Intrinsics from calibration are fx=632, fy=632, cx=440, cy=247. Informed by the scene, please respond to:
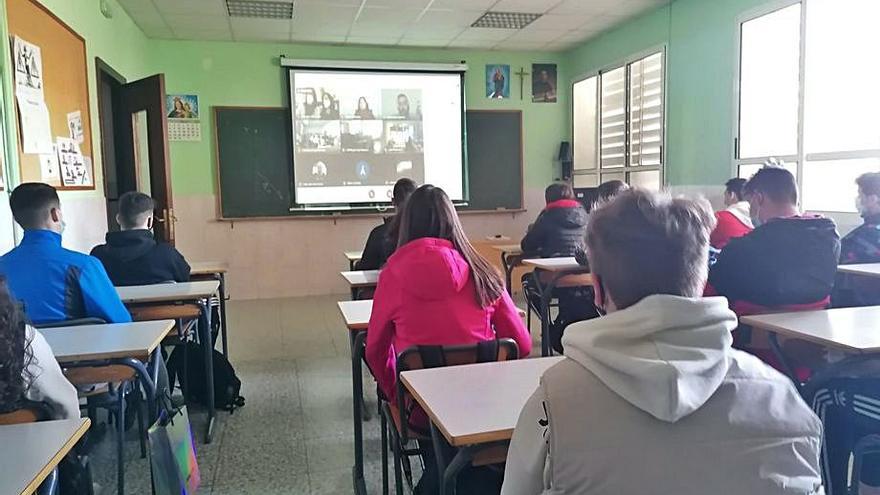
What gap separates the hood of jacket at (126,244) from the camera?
3.45m

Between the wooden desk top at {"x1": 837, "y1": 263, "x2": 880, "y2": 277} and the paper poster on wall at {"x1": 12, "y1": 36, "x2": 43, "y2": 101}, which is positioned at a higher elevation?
the paper poster on wall at {"x1": 12, "y1": 36, "x2": 43, "y2": 101}

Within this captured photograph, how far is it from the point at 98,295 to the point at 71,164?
80.2 inches

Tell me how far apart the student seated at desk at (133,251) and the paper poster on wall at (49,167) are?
0.61 meters

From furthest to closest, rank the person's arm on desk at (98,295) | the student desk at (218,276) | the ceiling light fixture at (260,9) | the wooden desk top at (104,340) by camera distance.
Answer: the ceiling light fixture at (260,9)
the student desk at (218,276)
the person's arm on desk at (98,295)
the wooden desk top at (104,340)

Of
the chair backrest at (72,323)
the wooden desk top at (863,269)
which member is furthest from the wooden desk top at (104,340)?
the wooden desk top at (863,269)

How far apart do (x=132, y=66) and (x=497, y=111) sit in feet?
13.3

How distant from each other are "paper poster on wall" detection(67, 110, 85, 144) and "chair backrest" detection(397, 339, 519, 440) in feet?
11.3

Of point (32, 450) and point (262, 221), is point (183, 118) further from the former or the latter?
point (32, 450)

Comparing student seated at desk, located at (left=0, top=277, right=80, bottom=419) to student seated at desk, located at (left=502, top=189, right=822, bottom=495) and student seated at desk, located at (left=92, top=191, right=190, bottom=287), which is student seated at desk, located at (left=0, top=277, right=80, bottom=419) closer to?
student seated at desk, located at (left=502, top=189, right=822, bottom=495)

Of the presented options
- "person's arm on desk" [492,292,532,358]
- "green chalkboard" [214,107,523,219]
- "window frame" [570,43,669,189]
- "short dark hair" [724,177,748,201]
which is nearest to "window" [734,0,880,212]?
"short dark hair" [724,177,748,201]

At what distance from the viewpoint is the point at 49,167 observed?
3.79 meters

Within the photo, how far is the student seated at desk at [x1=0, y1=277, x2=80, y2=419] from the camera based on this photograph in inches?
60.1

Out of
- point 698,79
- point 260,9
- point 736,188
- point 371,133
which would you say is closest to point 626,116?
point 698,79

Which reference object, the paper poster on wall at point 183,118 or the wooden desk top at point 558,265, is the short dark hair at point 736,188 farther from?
→ the paper poster on wall at point 183,118
